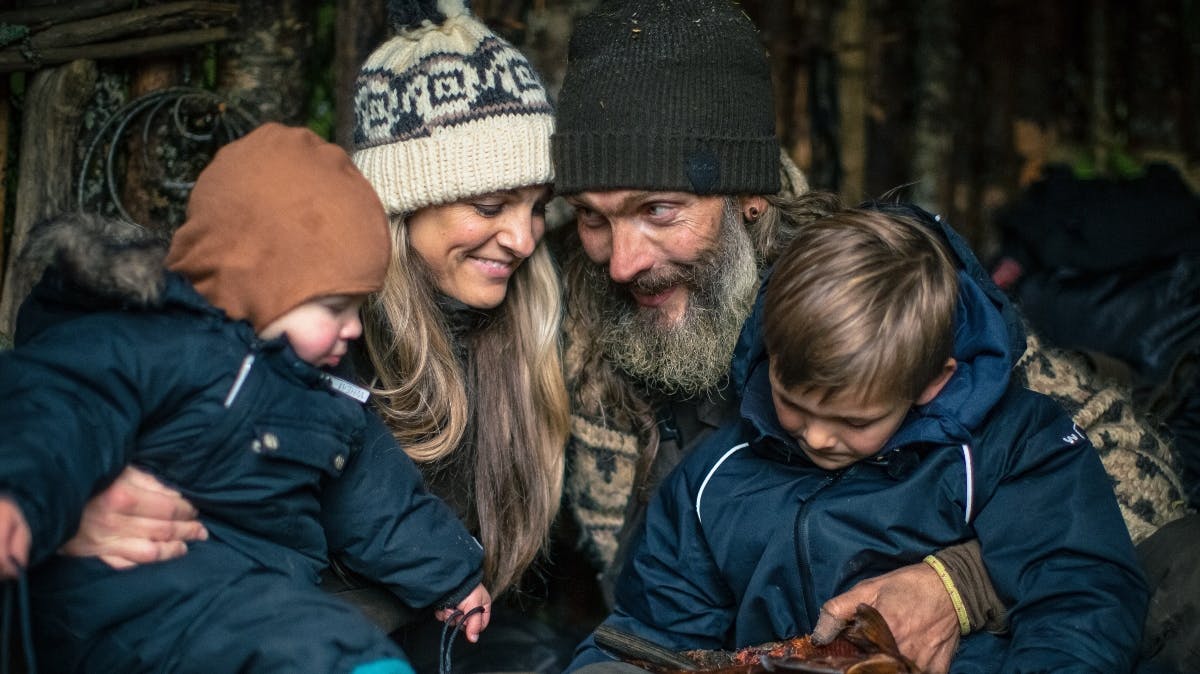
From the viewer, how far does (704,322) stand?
3.72m

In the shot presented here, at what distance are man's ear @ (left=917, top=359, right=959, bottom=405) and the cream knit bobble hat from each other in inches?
48.3

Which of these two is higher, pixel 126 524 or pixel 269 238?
pixel 269 238

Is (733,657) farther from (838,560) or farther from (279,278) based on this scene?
(279,278)

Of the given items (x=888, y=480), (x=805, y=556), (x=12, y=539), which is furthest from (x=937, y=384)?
(x=12, y=539)

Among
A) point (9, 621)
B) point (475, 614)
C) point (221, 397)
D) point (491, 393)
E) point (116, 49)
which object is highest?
point (116, 49)

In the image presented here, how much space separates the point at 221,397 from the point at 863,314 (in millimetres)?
1323

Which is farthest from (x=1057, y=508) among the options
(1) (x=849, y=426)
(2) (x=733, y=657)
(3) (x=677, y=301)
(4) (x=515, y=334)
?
(4) (x=515, y=334)

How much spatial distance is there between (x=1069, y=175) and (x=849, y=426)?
2924 mm

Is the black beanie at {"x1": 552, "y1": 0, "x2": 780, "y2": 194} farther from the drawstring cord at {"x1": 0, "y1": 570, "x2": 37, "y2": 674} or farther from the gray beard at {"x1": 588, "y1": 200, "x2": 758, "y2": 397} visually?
the drawstring cord at {"x1": 0, "y1": 570, "x2": 37, "y2": 674}

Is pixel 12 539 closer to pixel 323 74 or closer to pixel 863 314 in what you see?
pixel 863 314

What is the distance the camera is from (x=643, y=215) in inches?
142

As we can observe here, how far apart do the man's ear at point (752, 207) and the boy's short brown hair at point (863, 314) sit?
0.82 m

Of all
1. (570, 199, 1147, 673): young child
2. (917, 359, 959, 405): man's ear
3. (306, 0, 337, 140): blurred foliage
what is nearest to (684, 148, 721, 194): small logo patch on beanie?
(570, 199, 1147, 673): young child

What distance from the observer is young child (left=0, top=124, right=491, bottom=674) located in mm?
2430
